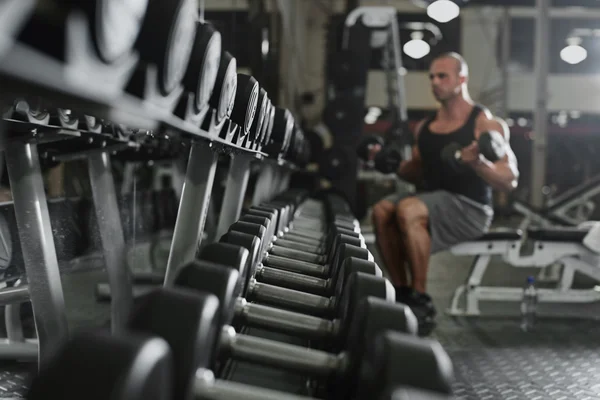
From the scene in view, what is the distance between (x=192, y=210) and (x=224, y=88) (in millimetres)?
284

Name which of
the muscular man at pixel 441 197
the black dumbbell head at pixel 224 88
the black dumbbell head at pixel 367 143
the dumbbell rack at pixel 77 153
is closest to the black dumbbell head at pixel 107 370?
the dumbbell rack at pixel 77 153

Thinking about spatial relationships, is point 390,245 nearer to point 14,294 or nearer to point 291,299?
point 14,294

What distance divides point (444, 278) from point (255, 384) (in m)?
2.67

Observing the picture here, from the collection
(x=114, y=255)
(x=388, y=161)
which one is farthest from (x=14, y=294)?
(x=388, y=161)

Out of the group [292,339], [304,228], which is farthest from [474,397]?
[292,339]

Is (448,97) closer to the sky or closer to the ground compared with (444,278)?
closer to the sky

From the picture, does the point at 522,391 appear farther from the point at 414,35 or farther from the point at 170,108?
the point at 414,35

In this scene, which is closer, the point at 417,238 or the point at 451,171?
the point at 417,238

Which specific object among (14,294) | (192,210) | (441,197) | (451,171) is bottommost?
(14,294)

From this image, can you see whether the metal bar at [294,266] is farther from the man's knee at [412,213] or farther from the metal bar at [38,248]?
the man's knee at [412,213]

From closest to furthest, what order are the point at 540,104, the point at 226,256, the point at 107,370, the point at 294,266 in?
the point at 107,370
the point at 226,256
the point at 294,266
the point at 540,104

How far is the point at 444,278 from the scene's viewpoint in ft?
10.7

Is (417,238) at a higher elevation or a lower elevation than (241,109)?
lower

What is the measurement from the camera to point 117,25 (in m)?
0.38
